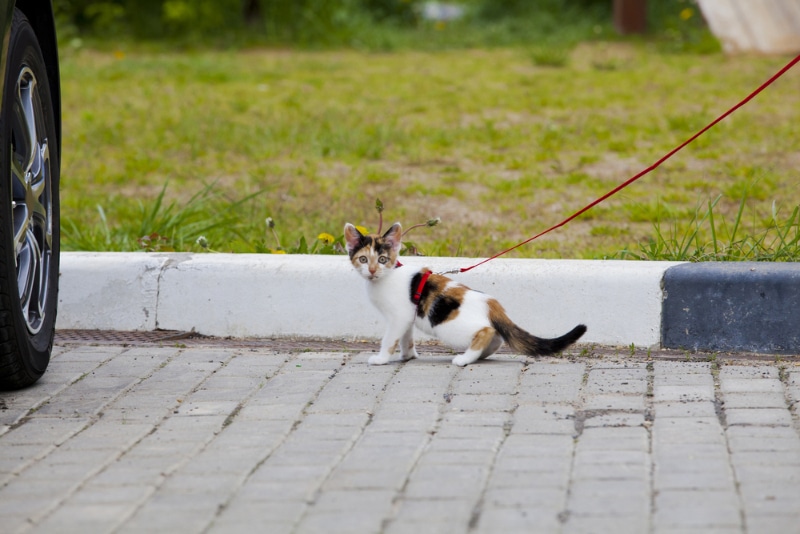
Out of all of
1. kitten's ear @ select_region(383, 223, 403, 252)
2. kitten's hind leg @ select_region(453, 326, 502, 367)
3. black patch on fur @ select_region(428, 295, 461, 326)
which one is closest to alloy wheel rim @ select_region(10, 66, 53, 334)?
kitten's ear @ select_region(383, 223, 403, 252)

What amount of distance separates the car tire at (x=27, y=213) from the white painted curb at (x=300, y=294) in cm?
54

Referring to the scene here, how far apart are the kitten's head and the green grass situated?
2.95 feet

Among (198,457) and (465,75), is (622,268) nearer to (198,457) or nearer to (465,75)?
(198,457)

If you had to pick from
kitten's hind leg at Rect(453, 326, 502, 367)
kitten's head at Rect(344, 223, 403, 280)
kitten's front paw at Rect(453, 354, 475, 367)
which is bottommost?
kitten's front paw at Rect(453, 354, 475, 367)

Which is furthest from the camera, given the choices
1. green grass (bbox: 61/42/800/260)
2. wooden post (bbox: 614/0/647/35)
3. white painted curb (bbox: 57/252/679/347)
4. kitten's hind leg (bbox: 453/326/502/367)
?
wooden post (bbox: 614/0/647/35)

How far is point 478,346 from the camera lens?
3.99 m

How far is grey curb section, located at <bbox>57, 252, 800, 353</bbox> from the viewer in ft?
13.6

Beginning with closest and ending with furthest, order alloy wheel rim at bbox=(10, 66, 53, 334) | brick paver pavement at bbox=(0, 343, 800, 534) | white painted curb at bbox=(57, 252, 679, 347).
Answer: brick paver pavement at bbox=(0, 343, 800, 534)
alloy wheel rim at bbox=(10, 66, 53, 334)
white painted curb at bbox=(57, 252, 679, 347)

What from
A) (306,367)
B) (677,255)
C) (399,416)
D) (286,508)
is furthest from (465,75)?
(286,508)

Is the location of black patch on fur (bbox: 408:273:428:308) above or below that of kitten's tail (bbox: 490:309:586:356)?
above

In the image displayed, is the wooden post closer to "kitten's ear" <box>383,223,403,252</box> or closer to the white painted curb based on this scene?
the white painted curb

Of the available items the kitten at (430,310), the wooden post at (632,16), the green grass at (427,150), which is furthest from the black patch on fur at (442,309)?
the wooden post at (632,16)

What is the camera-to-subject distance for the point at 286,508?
2646 millimetres

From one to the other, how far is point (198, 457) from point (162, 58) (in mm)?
8237
